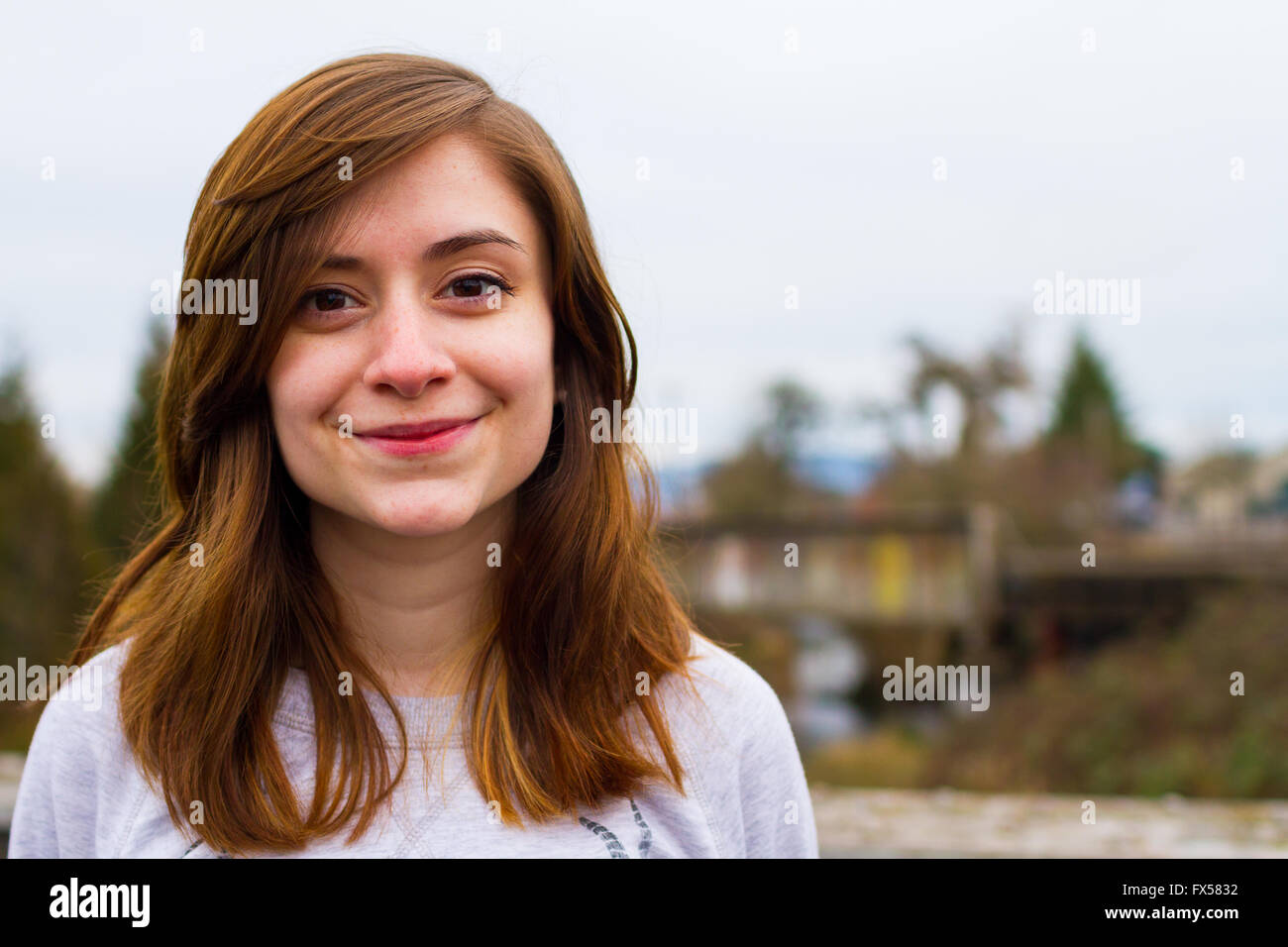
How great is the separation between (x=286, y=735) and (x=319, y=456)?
19.9 inches

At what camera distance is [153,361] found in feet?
52.2

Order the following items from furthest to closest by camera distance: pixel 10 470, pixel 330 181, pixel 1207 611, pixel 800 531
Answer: pixel 800 531 → pixel 10 470 → pixel 1207 611 → pixel 330 181

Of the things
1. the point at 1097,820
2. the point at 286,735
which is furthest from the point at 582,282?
the point at 1097,820

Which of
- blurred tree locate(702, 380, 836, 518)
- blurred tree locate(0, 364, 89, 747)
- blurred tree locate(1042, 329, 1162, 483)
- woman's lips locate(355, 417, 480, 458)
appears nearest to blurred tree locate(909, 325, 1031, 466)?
blurred tree locate(1042, 329, 1162, 483)

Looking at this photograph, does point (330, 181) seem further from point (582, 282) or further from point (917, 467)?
point (917, 467)

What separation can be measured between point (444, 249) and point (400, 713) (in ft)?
2.54

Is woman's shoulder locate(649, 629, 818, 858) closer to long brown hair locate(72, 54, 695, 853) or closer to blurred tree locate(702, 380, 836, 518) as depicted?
long brown hair locate(72, 54, 695, 853)

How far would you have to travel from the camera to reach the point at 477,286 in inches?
67.6

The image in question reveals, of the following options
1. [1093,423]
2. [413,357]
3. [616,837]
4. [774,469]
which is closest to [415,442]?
[413,357]

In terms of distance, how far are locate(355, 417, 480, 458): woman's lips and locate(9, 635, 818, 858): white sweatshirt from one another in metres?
0.46

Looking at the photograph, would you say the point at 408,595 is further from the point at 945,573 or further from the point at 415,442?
the point at 945,573

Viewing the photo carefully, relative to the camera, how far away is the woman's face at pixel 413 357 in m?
1.67

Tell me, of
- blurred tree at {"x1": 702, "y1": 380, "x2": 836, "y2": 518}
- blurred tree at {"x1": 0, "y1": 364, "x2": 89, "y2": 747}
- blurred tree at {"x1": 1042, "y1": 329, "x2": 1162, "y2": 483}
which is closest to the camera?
blurred tree at {"x1": 0, "y1": 364, "x2": 89, "y2": 747}

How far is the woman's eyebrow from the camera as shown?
1.68 metres
